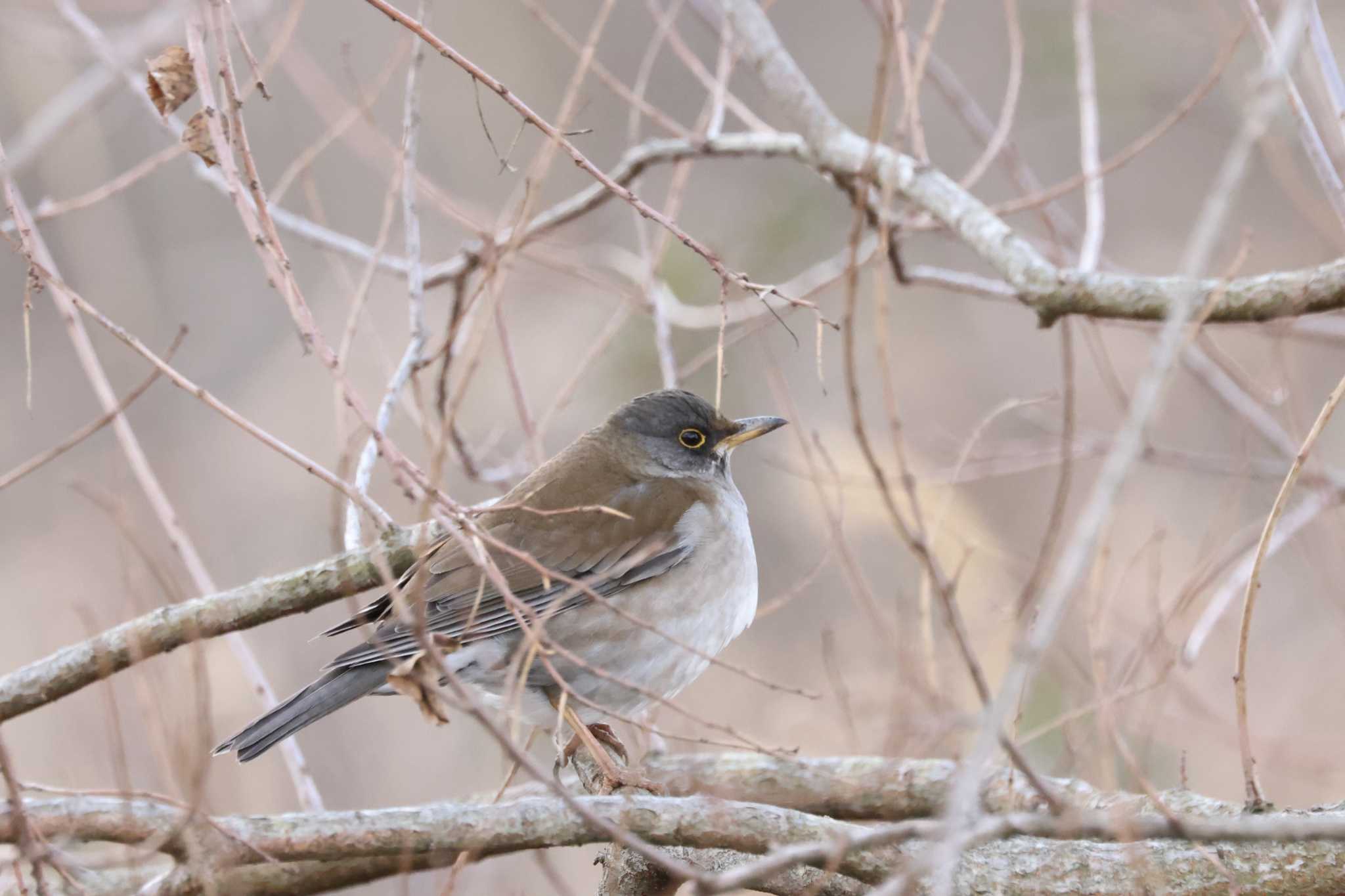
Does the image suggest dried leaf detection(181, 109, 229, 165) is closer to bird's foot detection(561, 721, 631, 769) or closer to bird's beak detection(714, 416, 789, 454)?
bird's foot detection(561, 721, 631, 769)

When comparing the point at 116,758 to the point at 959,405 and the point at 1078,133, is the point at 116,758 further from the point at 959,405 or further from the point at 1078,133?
the point at 1078,133

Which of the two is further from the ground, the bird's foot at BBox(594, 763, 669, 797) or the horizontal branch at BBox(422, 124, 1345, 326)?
the horizontal branch at BBox(422, 124, 1345, 326)

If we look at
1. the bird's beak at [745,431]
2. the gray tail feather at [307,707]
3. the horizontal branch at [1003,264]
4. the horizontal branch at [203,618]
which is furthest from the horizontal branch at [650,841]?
the bird's beak at [745,431]

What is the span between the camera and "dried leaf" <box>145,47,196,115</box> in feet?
10.5

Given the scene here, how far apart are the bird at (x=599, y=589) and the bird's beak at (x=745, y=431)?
0.02m

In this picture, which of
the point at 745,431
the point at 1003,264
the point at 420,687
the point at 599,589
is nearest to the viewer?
the point at 420,687

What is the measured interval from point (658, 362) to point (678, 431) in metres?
5.43

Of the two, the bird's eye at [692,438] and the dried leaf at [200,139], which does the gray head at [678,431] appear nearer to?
the bird's eye at [692,438]

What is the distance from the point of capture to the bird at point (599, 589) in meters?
4.26

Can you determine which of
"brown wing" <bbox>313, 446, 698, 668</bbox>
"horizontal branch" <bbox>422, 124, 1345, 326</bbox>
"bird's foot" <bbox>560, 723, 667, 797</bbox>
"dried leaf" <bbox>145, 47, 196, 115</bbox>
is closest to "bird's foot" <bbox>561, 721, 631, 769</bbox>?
"bird's foot" <bbox>560, 723, 667, 797</bbox>

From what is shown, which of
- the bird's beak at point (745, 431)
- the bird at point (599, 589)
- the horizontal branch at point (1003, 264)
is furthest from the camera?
the bird's beak at point (745, 431)

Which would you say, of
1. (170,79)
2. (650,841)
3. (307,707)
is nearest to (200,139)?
(170,79)

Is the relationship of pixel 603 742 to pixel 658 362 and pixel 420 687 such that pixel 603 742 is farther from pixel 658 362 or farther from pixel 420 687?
pixel 658 362

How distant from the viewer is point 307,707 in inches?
161
